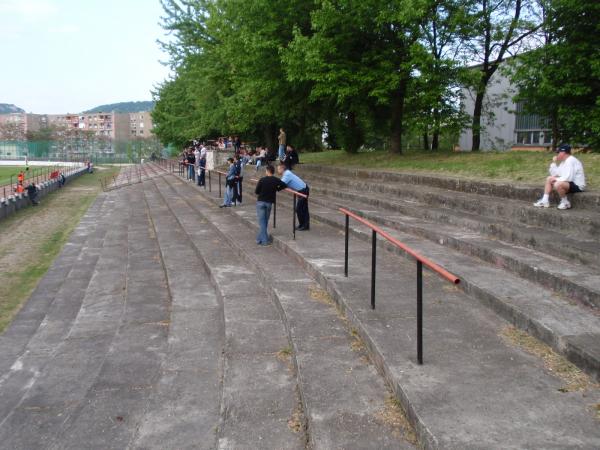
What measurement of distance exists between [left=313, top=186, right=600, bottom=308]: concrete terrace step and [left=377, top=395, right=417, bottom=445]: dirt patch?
2442 millimetres

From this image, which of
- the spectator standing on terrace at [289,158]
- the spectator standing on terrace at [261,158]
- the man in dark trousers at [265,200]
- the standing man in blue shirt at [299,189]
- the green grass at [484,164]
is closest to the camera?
the man in dark trousers at [265,200]

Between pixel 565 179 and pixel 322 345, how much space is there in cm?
593

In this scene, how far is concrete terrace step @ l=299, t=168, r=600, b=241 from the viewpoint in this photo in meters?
7.75

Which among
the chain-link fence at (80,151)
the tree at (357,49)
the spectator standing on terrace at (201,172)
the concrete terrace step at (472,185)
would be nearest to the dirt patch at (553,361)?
the concrete terrace step at (472,185)

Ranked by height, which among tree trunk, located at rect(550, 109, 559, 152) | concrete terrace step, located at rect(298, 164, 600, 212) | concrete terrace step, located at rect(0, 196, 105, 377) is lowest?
concrete terrace step, located at rect(0, 196, 105, 377)

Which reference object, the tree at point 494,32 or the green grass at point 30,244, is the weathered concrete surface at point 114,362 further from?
the tree at point 494,32

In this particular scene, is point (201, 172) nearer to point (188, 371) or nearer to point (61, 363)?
point (61, 363)

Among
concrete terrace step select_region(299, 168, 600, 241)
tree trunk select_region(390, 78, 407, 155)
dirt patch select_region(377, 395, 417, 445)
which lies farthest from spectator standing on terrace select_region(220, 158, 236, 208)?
dirt patch select_region(377, 395, 417, 445)

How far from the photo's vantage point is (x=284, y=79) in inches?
787

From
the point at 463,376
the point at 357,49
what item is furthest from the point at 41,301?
the point at 357,49

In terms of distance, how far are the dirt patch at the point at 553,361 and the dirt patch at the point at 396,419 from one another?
116cm

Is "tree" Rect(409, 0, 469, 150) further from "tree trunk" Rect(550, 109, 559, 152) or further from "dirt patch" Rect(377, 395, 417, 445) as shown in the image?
"dirt patch" Rect(377, 395, 417, 445)

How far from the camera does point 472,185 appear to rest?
11742 millimetres

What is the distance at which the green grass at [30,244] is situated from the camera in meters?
9.44
